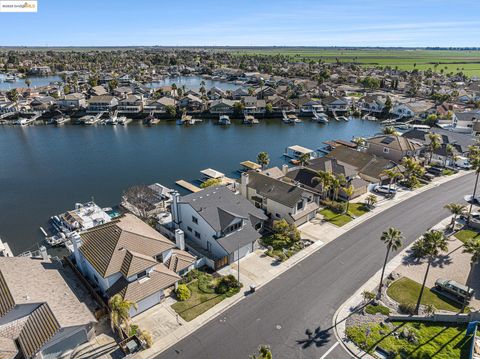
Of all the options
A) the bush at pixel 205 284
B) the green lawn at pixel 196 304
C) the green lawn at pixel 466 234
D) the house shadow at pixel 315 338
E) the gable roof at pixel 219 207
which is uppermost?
the gable roof at pixel 219 207

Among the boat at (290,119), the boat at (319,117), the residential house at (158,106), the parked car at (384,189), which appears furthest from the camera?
the residential house at (158,106)

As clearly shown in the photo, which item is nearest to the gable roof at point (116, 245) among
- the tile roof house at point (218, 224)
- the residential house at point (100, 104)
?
the tile roof house at point (218, 224)

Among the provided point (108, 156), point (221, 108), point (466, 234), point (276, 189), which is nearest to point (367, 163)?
point (466, 234)

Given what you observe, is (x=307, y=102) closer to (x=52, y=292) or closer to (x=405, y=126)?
(x=405, y=126)

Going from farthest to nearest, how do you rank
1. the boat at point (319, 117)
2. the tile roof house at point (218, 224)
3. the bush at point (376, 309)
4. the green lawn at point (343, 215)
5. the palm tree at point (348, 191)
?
1. the boat at point (319, 117)
2. the palm tree at point (348, 191)
3. the green lawn at point (343, 215)
4. the tile roof house at point (218, 224)
5. the bush at point (376, 309)

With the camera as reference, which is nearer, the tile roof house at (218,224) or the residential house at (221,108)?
the tile roof house at (218,224)

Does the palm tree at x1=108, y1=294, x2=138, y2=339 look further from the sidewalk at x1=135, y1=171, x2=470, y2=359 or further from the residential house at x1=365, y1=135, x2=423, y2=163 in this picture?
the residential house at x1=365, y1=135, x2=423, y2=163

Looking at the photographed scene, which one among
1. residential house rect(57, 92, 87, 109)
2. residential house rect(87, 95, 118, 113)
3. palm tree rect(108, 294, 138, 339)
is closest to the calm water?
residential house rect(87, 95, 118, 113)

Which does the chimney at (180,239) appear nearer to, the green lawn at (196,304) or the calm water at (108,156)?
the green lawn at (196,304)
